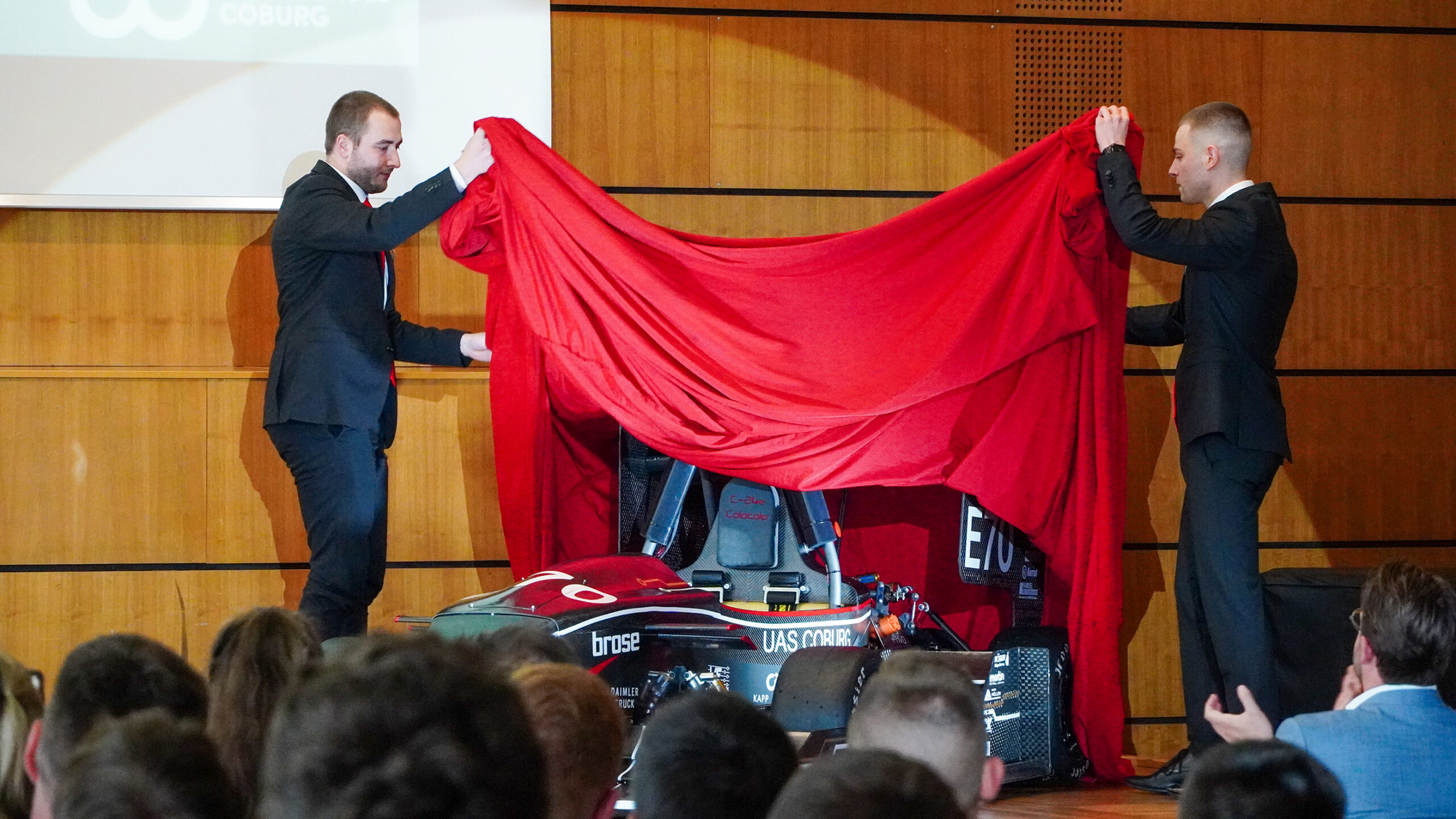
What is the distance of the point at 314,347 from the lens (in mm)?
3352

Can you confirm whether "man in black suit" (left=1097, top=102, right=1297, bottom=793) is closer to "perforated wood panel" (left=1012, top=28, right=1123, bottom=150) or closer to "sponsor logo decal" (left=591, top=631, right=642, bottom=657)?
"perforated wood panel" (left=1012, top=28, right=1123, bottom=150)

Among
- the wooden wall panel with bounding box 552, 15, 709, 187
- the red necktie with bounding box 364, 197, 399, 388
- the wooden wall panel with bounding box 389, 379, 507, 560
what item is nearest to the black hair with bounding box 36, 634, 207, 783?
the red necktie with bounding box 364, 197, 399, 388

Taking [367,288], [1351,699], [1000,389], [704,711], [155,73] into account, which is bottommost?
[1351,699]

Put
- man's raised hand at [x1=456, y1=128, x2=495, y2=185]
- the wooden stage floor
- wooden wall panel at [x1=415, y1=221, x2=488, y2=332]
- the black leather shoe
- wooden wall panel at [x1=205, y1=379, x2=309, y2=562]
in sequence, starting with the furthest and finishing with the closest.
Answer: wooden wall panel at [x1=415, y1=221, x2=488, y2=332], wooden wall panel at [x1=205, y1=379, x2=309, y2=562], man's raised hand at [x1=456, y1=128, x2=495, y2=185], the black leather shoe, the wooden stage floor

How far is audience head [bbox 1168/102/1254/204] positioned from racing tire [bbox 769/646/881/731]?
5.40 feet

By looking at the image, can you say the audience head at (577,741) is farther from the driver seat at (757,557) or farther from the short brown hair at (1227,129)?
the short brown hair at (1227,129)

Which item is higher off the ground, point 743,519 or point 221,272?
point 221,272

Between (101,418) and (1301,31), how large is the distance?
4220mm

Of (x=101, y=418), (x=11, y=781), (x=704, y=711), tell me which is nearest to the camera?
(x=704, y=711)

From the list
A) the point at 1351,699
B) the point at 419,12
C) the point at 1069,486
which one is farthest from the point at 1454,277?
the point at 419,12

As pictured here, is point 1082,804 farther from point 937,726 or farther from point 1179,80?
point 1179,80

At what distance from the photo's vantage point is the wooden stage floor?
9.64 feet

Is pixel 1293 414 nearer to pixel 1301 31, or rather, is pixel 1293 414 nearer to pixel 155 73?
pixel 1301 31

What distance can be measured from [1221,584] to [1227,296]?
0.73 m
